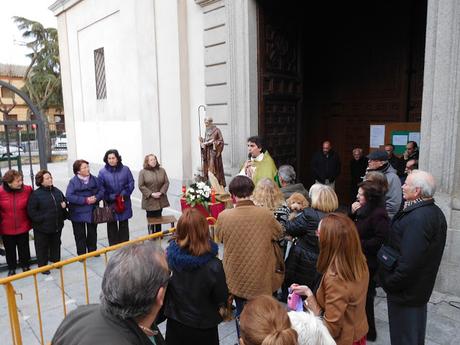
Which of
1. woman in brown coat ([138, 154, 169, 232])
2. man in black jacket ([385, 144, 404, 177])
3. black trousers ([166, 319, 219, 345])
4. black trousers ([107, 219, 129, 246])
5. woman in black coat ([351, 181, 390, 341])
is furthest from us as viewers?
woman in brown coat ([138, 154, 169, 232])

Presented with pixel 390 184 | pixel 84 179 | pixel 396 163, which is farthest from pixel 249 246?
pixel 396 163

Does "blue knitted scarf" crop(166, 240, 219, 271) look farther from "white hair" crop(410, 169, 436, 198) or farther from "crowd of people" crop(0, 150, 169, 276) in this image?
"crowd of people" crop(0, 150, 169, 276)

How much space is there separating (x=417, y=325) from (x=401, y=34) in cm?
717

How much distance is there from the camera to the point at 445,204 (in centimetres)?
462

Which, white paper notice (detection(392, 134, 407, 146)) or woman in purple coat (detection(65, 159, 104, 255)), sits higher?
white paper notice (detection(392, 134, 407, 146))

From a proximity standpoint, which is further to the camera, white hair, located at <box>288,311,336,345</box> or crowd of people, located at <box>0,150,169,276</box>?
crowd of people, located at <box>0,150,169,276</box>

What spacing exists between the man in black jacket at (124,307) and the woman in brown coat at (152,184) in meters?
5.37

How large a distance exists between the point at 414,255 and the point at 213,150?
4.95 m

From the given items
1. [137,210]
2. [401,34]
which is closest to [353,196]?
[401,34]

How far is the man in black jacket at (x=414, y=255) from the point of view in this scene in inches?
111

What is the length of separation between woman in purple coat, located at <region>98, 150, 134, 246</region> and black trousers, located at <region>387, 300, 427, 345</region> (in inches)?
189

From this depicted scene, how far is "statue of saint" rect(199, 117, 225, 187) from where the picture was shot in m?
7.27

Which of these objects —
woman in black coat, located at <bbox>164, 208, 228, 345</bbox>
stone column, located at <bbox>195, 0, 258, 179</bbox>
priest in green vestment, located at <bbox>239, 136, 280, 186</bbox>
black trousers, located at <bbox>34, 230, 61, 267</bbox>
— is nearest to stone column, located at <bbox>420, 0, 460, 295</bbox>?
priest in green vestment, located at <bbox>239, 136, 280, 186</bbox>

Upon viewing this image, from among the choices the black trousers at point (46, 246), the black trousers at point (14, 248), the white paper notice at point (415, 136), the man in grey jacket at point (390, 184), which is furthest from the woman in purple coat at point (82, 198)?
the white paper notice at point (415, 136)
